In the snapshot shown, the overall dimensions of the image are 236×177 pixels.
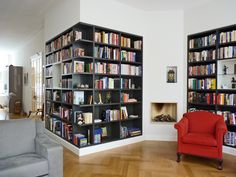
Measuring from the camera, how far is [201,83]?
13.7 ft

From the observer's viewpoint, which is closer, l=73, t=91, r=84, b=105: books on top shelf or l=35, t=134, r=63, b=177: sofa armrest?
l=35, t=134, r=63, b=177: sofa armrest

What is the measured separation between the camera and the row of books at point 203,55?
397 cm

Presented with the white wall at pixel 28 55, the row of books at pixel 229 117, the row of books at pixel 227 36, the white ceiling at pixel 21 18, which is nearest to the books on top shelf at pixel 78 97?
the white ceiling at pixel 21 18

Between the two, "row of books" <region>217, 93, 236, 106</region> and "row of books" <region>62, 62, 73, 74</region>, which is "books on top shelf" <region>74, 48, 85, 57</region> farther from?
"row of books" <region>217, 93, 236, 106</region>

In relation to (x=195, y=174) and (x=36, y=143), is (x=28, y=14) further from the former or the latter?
(x=195, y=174)

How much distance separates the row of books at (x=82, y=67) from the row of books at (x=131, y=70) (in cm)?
83

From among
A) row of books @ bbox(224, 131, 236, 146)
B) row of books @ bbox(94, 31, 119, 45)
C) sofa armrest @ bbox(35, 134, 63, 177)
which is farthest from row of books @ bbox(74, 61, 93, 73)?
row of books @ bbox(224, 131, 236, 146)

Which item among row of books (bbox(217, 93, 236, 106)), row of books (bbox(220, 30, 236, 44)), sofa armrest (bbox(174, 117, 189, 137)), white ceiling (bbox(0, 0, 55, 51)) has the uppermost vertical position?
white ceiling (bbox(0, 0, 55, 51))

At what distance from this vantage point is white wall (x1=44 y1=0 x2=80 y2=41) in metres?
3.69

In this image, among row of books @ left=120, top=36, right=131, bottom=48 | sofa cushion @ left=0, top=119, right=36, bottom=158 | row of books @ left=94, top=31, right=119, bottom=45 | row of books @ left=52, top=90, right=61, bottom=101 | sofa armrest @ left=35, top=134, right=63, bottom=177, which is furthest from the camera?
row of books @ left=52, top=90, right=61, bottom=101

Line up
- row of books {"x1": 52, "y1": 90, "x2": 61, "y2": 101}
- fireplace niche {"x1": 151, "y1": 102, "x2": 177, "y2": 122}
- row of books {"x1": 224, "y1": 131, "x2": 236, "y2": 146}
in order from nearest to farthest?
row of books {"x1": 224, "y1": 131, "x2": 236, "y2": 146}, row of books {"x1": 52, "y1": 90, "x2": 61, "y2": 101}, fireplace niche {"x1": 151, "y1": 102, "x2": 177, "y2": 122}

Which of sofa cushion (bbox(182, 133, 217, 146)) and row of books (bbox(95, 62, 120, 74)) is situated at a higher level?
row of books (bbox(95, 62, 120, 74))

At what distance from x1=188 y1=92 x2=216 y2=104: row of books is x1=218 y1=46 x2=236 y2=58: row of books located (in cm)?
81

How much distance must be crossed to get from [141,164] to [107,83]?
67.2 inches
